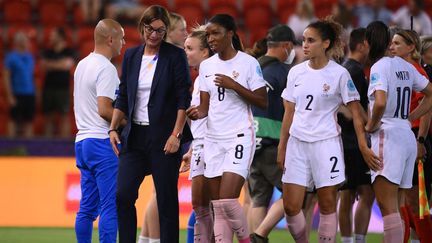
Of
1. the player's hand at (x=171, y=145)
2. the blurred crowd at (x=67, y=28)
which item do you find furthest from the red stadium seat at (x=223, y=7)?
the player's hand at (x=171, y=145)

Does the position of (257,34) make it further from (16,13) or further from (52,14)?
(16,13)

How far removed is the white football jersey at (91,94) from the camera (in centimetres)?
949

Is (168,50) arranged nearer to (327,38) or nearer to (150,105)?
(150,105)

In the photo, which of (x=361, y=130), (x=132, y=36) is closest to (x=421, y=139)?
(x=361, y=130)

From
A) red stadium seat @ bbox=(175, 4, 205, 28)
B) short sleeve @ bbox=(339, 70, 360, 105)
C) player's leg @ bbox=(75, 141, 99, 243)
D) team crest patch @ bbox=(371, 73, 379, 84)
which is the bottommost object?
player's leg @ bbox=(75, 141, 99, 243)

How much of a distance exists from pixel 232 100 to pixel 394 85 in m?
1.39

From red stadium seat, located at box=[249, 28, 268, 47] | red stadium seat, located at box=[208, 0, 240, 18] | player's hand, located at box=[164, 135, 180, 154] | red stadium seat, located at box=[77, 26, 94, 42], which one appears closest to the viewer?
player's hand, located at box=[164, 135, 180, 154]

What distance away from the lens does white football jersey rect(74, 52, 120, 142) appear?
31.1 ft

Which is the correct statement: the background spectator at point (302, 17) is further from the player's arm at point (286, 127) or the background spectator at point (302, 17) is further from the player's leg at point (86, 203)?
the player's arm at point (286, 127)

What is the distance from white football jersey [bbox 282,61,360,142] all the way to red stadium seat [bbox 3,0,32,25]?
35.3 feet

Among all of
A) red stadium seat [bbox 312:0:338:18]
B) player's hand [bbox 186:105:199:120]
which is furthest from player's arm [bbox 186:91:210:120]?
red stadium seat [bbox 312:0:338:18]

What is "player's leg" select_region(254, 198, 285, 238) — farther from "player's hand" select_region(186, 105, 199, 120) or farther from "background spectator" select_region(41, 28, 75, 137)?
"background spectator" select_region(41, 28, 75, 137)

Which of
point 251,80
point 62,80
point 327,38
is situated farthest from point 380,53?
point 62,80

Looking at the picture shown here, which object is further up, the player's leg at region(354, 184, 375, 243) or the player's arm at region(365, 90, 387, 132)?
the player's arm at region(365, 90, 387, 132)
